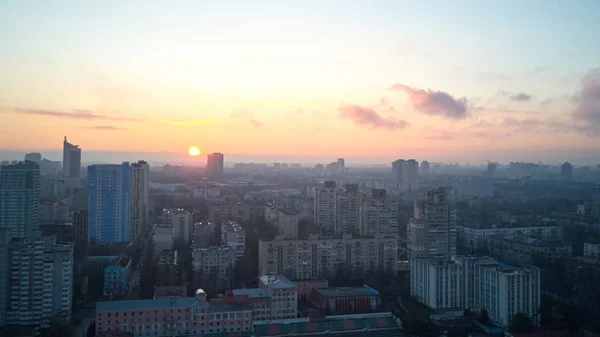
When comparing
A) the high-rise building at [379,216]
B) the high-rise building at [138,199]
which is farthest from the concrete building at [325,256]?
the high-rise building at [138,199]

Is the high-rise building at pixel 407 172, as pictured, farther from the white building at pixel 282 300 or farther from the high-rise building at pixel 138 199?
the white building at pixel 282 300

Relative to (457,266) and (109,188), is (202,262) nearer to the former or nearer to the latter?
(457,266)

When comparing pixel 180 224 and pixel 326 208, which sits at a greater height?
pixel 326 208

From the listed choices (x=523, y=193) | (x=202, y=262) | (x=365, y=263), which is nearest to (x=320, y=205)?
(x=365, y=263)

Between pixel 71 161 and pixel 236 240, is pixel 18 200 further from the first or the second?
pixel 71 161

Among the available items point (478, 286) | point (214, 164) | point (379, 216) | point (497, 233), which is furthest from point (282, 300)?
point (214, 164)
